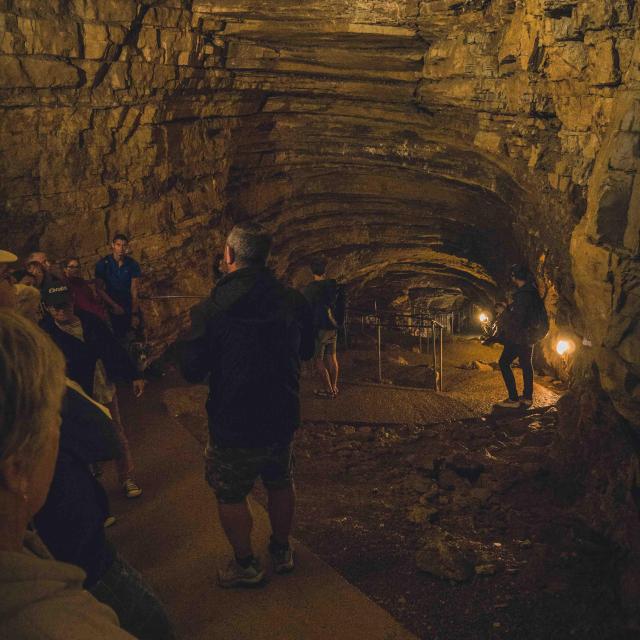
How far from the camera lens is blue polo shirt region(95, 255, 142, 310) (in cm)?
707

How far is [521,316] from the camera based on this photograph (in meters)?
7.78

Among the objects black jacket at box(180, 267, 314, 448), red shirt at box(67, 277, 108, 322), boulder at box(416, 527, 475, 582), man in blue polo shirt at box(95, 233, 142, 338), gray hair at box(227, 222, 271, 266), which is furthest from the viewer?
man in blue polo shirt at box(95, 233, 142, 338)

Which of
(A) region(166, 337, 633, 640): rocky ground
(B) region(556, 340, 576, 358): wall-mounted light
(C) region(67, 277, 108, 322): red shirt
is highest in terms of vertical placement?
(C) region(67, 277, 108, 322): red shirt

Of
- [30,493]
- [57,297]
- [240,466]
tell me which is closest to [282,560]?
[240,466]

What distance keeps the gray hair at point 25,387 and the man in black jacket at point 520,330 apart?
701 cm

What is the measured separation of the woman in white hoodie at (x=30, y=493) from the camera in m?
1.02

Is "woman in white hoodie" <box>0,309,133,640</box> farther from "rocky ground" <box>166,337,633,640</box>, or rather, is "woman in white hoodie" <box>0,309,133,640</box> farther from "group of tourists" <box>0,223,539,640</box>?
"rocky ground" <box>166,337,633,640</box>

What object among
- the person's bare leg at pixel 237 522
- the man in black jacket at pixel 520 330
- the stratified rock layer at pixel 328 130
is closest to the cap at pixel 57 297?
the person's bare leg at pixel 237 522

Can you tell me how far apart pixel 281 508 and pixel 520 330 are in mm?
4991

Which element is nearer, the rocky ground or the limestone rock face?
the rocky ground

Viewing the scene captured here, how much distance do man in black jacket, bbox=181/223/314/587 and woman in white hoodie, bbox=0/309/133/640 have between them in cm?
203

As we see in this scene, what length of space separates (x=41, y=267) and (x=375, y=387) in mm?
4331

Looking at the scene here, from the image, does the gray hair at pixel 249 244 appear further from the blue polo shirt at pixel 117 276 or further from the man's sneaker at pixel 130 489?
the blue polo shirt at pixel 117 276

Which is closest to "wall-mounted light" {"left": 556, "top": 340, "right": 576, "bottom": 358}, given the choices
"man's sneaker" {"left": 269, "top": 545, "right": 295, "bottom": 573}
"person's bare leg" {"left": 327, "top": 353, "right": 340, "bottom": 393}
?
"person's bare leg" {"left": 327, "top": 353, "right": 340, "bottom": 393}
